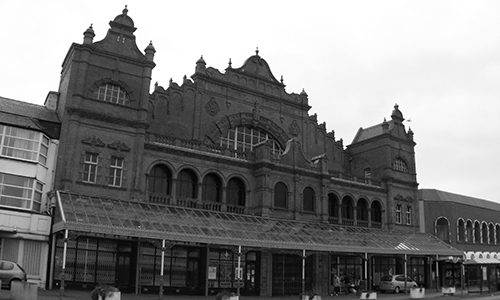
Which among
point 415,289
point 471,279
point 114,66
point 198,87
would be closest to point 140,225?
point 114,66

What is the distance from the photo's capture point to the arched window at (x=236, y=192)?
35.5 metres

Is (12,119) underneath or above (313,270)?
above

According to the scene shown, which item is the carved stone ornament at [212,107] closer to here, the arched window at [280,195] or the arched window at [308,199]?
the arched window at [280,195]

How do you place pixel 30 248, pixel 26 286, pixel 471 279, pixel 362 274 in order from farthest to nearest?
pixel 471 279
pixel 362 274
pixel 30 248
pixel 26 286

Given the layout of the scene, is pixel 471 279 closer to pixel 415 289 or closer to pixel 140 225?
pixel 415 289

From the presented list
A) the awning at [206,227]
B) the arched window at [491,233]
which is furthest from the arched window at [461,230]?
the awning at [206,227]

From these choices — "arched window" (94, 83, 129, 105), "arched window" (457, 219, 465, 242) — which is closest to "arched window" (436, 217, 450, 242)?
"arched window" (457, 219, 465, 242)

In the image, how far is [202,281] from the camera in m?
31.3

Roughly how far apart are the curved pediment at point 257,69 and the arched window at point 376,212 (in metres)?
13.8

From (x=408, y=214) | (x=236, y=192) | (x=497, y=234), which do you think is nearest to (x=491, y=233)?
(x=497, y=234)

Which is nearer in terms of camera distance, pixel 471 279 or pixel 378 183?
pixel 378 183

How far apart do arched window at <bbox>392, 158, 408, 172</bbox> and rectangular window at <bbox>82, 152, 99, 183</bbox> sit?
91.3 ft

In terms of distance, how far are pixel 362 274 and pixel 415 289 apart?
9530 millimetres

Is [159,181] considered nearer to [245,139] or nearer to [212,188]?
[212,188]
